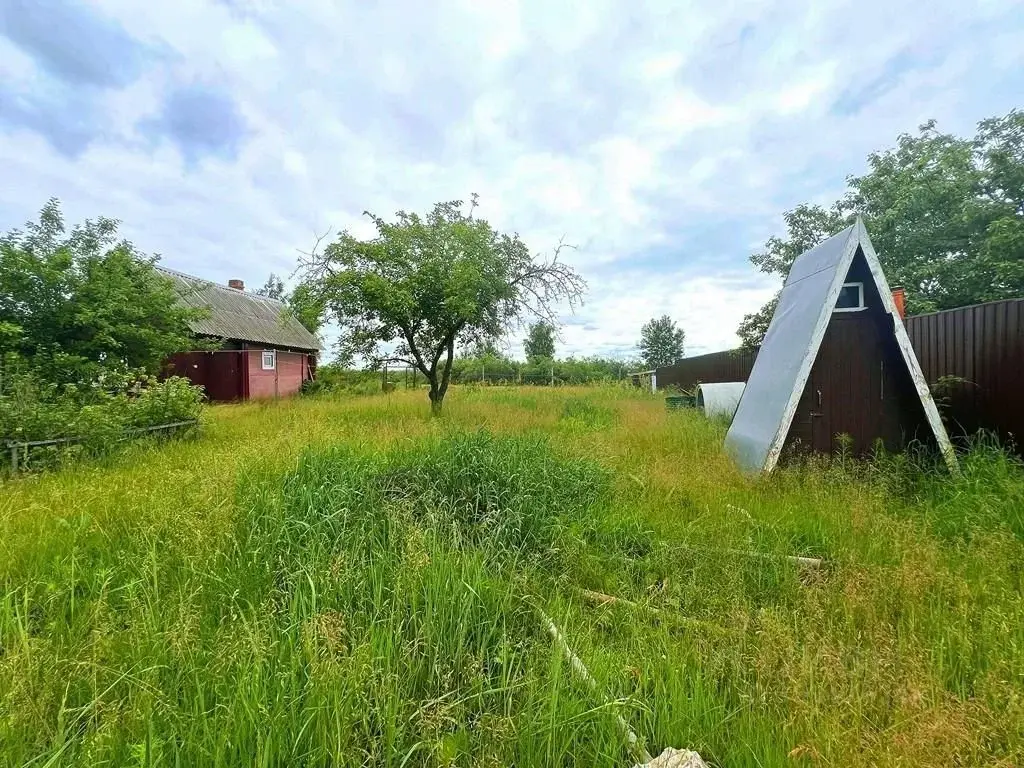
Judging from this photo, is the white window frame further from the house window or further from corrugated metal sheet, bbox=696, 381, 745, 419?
Answer: corrugated metal sheet, bbox=696, 381, 745, 419

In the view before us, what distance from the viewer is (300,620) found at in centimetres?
218

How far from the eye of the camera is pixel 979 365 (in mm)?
5199

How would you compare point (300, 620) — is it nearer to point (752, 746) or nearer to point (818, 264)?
point (752, 746)

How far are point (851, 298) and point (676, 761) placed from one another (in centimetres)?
606

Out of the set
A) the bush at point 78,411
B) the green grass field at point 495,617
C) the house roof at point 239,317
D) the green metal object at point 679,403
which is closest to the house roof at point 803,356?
the green grass field at point 495,617

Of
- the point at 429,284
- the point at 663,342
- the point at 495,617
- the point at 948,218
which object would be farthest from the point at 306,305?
the point at 663,342

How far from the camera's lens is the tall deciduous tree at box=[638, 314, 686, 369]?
50688 millimetres

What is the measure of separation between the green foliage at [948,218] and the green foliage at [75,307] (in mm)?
16550

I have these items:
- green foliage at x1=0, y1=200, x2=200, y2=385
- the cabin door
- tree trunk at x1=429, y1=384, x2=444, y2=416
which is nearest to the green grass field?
the cabin door

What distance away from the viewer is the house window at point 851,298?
5435 millimetres

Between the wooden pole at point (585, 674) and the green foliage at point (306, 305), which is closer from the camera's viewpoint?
the wooden pole at point (585, 674)

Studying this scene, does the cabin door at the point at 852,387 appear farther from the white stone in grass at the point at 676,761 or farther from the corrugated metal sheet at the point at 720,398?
the white stone in grass at the point at 676,761

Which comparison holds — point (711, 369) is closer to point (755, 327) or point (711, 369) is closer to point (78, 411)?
point (755, 327)

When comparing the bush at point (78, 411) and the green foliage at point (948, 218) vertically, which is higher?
the green foliage at point (948, 218)
